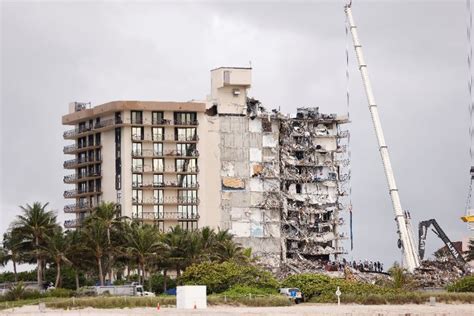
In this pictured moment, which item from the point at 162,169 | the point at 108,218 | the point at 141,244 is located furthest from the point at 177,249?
the point at 162,169

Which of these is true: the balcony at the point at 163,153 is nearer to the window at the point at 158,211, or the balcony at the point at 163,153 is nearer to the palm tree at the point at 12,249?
the window at the point at 158,211

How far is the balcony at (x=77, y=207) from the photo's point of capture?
160 m

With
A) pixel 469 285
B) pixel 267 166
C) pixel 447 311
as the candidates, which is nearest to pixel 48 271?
pixel 267 166

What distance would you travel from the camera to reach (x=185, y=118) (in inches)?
6186

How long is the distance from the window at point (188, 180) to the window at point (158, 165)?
2.51 metres

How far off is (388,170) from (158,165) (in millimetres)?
29690

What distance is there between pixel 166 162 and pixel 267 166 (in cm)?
1403

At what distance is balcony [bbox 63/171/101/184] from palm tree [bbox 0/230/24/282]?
26874mm

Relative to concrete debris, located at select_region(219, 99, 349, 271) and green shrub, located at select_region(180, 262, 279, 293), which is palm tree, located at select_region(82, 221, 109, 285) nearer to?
green shrub, located at select_region(180, 262, 279, 293)

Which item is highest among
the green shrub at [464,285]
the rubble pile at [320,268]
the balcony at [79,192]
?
the balcony at [79,192]

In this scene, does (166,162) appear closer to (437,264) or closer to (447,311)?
(437,264)

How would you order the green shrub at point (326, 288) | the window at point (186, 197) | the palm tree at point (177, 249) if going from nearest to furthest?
the green shrub at point (326, 288) < the palm tree at point (177, 249) < the window at point (186, 197)

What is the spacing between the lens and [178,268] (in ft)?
417

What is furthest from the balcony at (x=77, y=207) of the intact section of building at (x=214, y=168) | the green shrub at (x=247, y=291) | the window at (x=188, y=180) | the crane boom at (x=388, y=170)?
the green shrub at (x=247, y=291)
